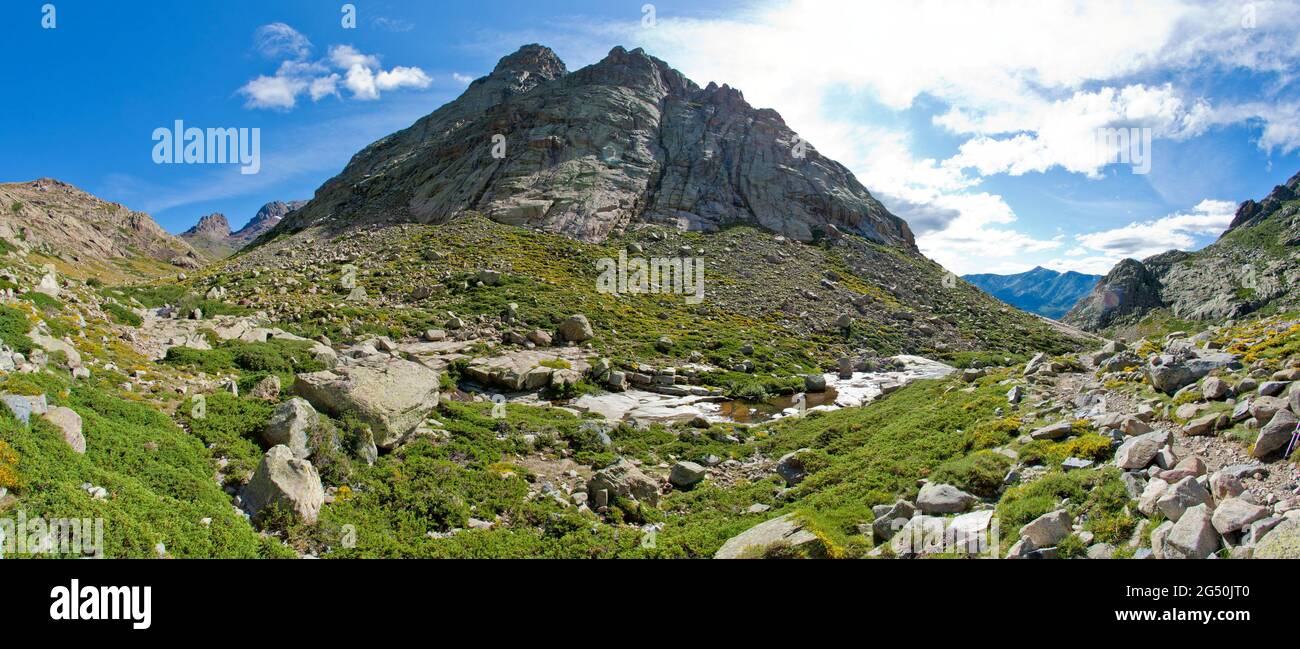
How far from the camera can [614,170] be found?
77625 mm

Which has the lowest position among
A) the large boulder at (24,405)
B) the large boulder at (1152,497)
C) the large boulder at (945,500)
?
the large boulder at (945,500)

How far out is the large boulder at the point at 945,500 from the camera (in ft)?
36.1

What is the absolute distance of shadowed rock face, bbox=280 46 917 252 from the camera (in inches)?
2830

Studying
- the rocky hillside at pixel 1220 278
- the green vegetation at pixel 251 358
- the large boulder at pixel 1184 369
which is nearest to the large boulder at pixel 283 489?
the green vegetation at pixel 251 358

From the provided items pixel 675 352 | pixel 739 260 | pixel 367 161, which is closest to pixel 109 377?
pixel 675 352

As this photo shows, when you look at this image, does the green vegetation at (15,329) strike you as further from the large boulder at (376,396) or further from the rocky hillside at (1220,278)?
the rocky hillside at (1220,278)

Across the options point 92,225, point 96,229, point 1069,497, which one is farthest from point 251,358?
point 92,225

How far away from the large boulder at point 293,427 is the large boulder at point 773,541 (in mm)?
10293

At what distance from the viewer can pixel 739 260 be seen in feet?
220

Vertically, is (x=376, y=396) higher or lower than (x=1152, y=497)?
higher

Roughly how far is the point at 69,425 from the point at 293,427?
4163 millimetres

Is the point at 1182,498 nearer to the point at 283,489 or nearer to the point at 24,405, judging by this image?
the point at 283,489
